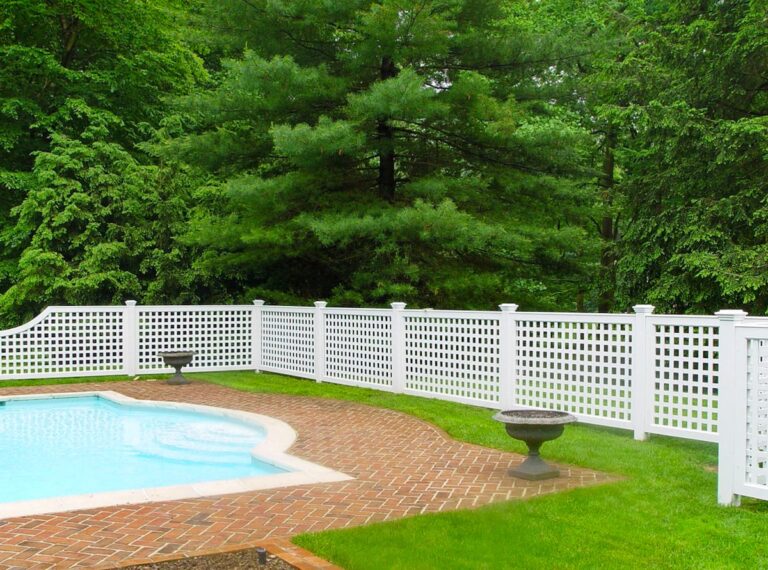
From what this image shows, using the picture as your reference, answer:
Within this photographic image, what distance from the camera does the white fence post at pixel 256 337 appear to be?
1399cm

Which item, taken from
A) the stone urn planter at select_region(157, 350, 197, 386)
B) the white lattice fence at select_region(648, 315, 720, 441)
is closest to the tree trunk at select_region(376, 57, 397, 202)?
the stone urn planter at select_region(157, 350, 197, 386)

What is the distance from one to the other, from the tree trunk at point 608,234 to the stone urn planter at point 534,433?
981 cm

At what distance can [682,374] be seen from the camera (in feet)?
22.1

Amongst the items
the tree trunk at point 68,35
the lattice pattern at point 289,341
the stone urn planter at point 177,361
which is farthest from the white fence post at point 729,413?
the tree trunk at point 68,35

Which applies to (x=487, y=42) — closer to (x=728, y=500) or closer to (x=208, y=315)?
(x=208, y=315)

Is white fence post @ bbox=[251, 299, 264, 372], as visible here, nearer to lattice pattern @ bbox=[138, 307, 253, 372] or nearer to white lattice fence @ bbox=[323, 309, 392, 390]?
lattice pattern @ bbox=[138, 307, 253, 372]

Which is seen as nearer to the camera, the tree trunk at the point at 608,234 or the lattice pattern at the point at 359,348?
the lattice pattern at the point at 359,348

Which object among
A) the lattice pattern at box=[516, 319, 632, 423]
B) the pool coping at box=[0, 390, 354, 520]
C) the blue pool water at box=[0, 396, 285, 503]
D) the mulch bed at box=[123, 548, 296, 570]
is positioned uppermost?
the lattice pattern at box=[516, 319, 632, 423]

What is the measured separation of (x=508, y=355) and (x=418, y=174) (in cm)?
671

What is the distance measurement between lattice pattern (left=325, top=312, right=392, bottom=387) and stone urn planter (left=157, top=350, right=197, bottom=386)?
8.22 ft

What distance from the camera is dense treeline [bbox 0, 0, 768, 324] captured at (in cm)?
1240

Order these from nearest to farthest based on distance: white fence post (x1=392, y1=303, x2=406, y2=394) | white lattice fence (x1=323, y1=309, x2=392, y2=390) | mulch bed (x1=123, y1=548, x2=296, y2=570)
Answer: mulch bed (x1=123, y1=548, x2=296, y2=570), white fence post (x1=392, y1=303, x2=406, y2=394), white lattice fence (x1=323, y1=309, x2=392, y2=390)

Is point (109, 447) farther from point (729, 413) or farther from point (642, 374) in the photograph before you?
point (729, 413)

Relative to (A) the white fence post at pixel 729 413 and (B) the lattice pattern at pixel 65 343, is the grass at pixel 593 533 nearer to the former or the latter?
(A) the white fence post at pixel 729 413
